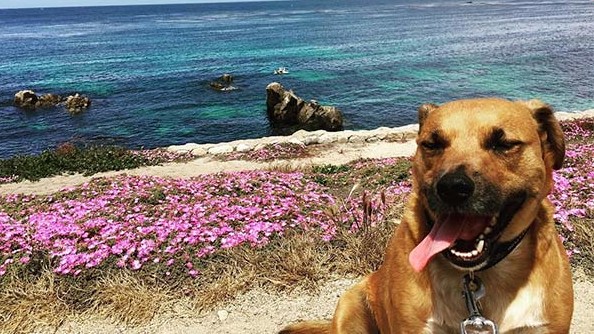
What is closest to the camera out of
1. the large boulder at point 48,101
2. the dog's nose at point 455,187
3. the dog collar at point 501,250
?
the dog's nose at point 455,187

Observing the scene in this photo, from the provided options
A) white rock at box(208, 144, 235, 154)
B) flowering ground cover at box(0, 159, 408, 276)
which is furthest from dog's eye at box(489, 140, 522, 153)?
white rock at box(208, 144, 235, 154)

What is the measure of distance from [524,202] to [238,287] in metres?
4.22

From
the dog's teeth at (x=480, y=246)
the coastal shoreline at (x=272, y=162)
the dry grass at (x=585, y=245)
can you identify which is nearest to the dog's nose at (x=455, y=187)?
the dog's teeth at (x=480, y=246)

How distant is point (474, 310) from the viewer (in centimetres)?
323

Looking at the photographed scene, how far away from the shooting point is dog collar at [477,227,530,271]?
3131 mm

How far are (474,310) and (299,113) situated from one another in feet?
99.0

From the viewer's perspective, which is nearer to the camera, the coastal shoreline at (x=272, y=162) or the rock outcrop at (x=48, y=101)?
the coastal shoreline at (x=272, y=162)

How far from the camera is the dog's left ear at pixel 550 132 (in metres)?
3.44

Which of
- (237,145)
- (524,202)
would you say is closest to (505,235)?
(524,202)

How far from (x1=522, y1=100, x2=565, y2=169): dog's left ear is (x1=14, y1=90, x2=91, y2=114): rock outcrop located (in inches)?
1545

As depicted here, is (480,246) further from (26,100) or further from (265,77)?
(265,77)

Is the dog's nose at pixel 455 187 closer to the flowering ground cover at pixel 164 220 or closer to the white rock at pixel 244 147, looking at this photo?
the flowering ground cover at pixel 164 220

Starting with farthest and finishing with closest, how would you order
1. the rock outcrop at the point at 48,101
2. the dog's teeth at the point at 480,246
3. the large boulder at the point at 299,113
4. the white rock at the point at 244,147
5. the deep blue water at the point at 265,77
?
1. the rock outcrop at the point at 48,101
2. the deep blue water at the point at 265,77
3. the large boulder at the point at 299,113
4. the white rock at the point at 244,147
5. the dog's teeth at the point at 480,246

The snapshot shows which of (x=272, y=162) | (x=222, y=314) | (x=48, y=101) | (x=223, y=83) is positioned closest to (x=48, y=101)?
(x=48, y=101)
